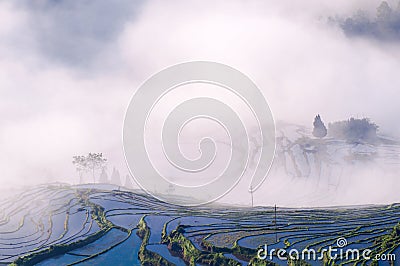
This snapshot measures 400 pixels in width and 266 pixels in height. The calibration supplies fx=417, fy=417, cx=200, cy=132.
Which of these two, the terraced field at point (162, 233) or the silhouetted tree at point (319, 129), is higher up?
the silhouetted tree at point (319, 129)

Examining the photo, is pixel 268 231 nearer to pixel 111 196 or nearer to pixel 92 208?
pixel 92 208

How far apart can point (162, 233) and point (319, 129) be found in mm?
76386

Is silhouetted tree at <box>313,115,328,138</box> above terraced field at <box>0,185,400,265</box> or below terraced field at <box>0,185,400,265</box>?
above

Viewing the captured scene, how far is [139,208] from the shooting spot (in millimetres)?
51812

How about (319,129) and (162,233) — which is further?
(319,129)

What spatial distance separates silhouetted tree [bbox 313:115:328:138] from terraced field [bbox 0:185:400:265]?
190 feet

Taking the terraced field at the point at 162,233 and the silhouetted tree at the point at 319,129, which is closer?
the terraced field at the point at 162,233

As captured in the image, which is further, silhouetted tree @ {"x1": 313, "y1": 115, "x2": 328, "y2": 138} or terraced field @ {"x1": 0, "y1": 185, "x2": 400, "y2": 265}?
silhouetted tree @ {"x1": 313, "y1": 115, "x2": 328, "y2": 138}

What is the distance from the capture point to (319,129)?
106 m

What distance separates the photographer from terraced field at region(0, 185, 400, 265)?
30.7m

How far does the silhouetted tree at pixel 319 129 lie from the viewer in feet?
347

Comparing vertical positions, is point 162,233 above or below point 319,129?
below

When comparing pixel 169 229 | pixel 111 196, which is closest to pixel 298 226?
pixel 169 229

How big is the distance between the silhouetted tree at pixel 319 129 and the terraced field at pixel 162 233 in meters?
57.8
